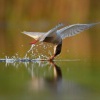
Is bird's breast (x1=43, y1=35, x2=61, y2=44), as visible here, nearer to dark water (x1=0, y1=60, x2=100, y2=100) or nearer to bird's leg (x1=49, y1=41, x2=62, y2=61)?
bird's leg (x1=49, y1=41, x2=62, y2=61)

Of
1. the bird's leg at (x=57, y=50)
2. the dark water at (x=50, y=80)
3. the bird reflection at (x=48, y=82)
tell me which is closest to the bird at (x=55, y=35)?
A: the bird's leg at (x=57, y=50)

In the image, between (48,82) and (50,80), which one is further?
(50,80)

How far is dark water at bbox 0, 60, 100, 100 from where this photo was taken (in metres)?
9.62

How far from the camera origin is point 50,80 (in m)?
11.3

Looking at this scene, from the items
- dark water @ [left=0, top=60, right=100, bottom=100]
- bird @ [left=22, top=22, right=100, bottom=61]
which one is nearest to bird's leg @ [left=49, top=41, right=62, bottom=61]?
bird @ [left=22, top=22, right=100, bottom=61]

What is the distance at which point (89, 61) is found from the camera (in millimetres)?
14211

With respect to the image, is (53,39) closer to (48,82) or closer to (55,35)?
(55,35)

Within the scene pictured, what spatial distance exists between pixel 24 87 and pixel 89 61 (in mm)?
3986

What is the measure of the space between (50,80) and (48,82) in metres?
0.24

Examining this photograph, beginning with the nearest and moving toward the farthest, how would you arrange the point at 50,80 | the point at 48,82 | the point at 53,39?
the point at 48,82 < the point at 50,80 < the point at 53,39

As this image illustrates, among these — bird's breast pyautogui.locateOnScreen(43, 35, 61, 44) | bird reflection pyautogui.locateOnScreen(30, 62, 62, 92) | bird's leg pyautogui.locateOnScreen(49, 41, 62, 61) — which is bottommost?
bird reflection pyautogui.locateOnScreen(30, 62, 62, 92)

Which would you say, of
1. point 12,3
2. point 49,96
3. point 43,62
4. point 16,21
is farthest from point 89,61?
point 12,3

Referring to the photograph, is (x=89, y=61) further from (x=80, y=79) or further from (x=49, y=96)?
(x=49, y=96)

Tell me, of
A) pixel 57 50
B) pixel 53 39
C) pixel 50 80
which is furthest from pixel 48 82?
pixel 57 50
